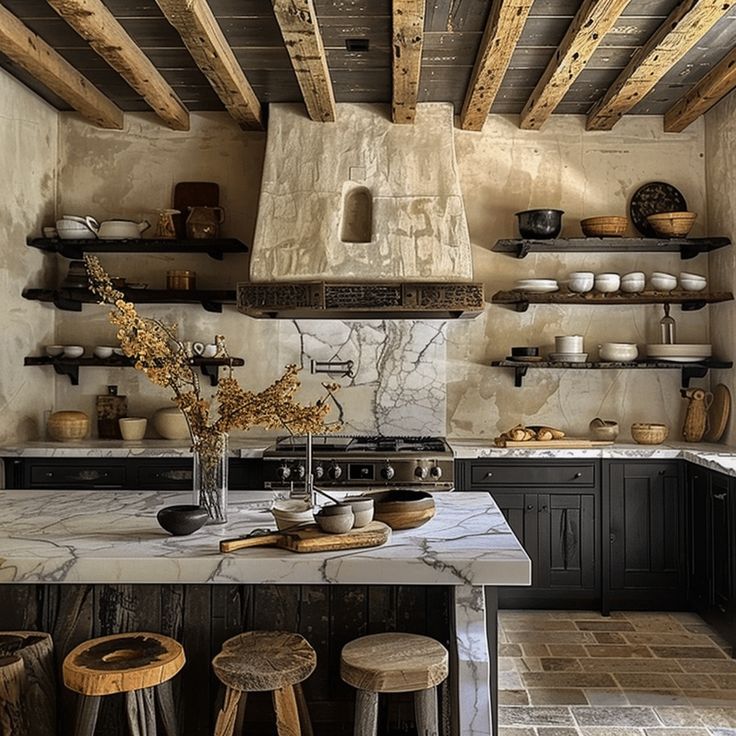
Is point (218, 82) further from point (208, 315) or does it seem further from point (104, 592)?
point (104, 592)

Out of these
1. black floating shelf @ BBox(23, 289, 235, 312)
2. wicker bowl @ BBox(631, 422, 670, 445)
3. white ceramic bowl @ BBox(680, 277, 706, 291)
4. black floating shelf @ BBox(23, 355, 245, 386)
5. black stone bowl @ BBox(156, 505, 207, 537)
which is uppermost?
white ceramic bowl @ BBox(680, 277, 706, 291)

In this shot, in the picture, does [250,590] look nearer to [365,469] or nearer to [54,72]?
[365,469]

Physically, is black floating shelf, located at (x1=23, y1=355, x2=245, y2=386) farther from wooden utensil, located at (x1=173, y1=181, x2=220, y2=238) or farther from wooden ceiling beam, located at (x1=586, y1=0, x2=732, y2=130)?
wooden ceiling beam, located at (x1=586, y1=0, x2=732, y2=130)

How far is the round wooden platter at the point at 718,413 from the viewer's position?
4.58 m

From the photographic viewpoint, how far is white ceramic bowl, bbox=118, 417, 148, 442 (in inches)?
186

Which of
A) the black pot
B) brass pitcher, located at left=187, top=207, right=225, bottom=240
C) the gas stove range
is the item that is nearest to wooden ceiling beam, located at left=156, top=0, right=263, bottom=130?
brass pitcher, located at left=187, top=207, right=225, bottom=240

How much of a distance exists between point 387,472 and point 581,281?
5.22 ft

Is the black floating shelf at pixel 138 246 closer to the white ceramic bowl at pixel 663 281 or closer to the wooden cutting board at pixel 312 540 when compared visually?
the white ceramic bowl at pixel 663 281

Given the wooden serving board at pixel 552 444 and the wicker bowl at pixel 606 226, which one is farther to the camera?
the wicker bowl at pixel 606 226

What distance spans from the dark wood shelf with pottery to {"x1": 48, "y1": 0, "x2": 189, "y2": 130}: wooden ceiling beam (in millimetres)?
2205

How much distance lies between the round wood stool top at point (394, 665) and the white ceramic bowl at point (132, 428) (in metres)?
2.90

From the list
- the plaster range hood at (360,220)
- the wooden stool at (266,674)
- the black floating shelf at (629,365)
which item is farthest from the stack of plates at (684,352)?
the wooden stool at (266,674)

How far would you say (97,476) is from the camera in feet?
14.2

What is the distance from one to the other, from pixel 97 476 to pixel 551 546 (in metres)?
2.48
